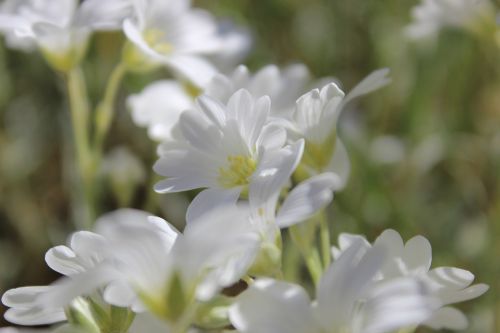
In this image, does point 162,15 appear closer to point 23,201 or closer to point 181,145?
point 181,145

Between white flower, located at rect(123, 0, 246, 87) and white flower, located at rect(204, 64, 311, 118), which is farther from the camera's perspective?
white flower, located at rect(123, 0, 246, 87)

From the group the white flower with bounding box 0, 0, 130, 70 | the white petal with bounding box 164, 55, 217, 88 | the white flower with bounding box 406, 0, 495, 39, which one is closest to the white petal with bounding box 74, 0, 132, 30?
the white flower with bounding box 0, 0, 130, 70

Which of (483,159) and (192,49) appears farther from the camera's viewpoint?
(483,159)

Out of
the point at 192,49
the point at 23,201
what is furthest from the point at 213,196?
the point at 23,201

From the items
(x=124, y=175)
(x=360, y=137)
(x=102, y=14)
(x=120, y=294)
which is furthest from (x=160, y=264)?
(x=360, y=137)

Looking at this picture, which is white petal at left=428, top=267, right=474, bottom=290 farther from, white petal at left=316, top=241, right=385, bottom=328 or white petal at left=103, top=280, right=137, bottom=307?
white petal at left=103, top=280, right=137, bottom=307

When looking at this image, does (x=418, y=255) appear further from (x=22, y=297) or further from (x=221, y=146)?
(x=22, y=297)
